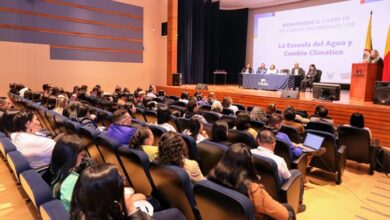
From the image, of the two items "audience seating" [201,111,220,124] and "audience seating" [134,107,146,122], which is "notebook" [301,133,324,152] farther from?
"audience seating" [134,107,146,122]

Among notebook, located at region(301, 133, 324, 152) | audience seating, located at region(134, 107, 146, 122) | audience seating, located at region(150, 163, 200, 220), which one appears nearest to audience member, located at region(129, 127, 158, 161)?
audience seating, located at region(150, 163, 200, 220)

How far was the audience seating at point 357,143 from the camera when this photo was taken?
12.9 ft

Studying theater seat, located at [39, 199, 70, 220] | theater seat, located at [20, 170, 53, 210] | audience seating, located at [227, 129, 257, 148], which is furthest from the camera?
audience seating, located at [227, 129, 257, 148]

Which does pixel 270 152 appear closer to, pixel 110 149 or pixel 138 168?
pixel 138 168

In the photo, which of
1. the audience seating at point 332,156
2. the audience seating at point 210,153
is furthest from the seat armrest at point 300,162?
the audience seating at point 210,153

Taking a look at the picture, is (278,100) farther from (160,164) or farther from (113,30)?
(113,30)

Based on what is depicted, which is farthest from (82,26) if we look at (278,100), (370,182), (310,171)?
(370,182)

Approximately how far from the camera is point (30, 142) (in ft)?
8.50

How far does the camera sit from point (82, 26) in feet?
33.2

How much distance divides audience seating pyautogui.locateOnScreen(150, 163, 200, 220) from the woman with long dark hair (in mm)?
225

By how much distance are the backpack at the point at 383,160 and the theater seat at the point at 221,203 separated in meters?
3.39

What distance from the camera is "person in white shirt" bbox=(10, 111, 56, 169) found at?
2.57 m

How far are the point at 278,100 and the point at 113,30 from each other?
7027 mm

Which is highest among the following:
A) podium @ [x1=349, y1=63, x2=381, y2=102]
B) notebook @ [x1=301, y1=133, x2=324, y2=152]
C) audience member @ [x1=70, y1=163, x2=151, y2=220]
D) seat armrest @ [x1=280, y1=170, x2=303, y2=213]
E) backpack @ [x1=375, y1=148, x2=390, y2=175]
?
podium @ [x1=349, y1=63, x2=381, y2=102]
